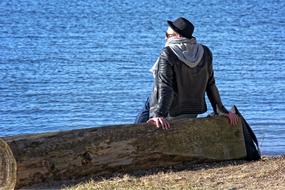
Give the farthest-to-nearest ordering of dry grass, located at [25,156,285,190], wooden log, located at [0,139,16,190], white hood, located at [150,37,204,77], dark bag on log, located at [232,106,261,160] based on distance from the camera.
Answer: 1. dark bag on log, located at [232,106,261,160]
2. white hood, located at [150,37,204,77]
3. wooden log, located at [0,139,16,190]
4. dry grass, located at [25,156,285,190]

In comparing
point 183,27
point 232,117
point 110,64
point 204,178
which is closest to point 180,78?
point 183,27

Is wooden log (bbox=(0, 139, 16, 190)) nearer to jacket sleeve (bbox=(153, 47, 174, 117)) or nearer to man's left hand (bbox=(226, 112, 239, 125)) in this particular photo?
jacket sleeve (bbox=(153, 47, 174, 117))

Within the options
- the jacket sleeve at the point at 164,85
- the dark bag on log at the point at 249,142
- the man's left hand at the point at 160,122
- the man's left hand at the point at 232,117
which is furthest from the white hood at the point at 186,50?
the dark bag on log at the point at 249,142

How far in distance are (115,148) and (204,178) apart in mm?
834

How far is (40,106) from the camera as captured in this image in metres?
16.6

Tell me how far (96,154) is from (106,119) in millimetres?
7269

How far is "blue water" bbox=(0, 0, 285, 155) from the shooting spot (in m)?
15.7

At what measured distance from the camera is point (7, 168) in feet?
25.5

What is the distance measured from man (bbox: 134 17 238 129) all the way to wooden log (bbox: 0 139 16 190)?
136cm

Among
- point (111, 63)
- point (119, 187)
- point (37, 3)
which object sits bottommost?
point (37, 3)

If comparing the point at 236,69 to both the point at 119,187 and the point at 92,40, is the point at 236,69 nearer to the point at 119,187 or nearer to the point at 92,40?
the point at 92,40

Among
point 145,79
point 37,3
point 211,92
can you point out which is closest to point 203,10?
point 37,3

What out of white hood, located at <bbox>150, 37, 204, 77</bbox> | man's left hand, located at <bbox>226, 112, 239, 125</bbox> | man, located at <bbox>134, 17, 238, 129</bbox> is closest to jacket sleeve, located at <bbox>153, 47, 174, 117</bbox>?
man, located at <bbox>134, 17, 238, 129</bbox>

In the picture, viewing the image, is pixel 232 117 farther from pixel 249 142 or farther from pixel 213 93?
pixel 249 142
